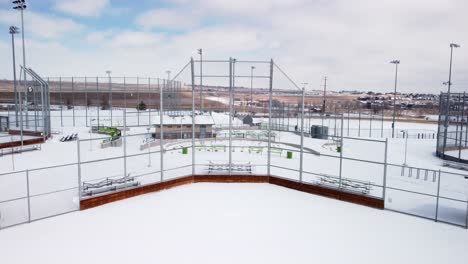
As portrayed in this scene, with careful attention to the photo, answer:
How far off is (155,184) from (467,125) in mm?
23971

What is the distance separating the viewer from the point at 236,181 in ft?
59.5

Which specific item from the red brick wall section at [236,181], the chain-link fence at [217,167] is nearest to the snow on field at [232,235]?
the red brick wall section at [236,181]

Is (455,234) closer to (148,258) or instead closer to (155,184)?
(148,258)

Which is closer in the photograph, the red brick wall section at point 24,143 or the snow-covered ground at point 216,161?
the snow-covered ground at point 216,161

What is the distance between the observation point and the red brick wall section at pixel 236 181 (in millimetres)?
14141

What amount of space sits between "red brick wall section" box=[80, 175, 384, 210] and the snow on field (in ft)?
1.28

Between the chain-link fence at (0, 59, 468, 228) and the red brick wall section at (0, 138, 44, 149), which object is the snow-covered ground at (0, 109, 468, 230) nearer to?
the chain-link fence at (0, 59, 468, 228)

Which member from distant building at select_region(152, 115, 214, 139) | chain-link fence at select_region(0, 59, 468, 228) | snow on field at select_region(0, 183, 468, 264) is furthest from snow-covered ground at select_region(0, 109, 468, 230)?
snow on field at select_region(0, 183, 468, 264)

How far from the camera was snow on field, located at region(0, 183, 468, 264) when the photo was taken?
31.8ft

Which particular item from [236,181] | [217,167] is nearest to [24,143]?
[217,167]

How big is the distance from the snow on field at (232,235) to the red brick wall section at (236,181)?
1.28ft

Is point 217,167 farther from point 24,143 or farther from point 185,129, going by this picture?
point 24,143

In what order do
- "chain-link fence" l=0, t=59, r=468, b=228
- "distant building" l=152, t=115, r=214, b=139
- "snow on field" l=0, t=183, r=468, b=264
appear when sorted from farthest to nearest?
"distant building" l=152, t=115, r=214, b=139, "chain-link fence" l=0, t=59, r=468, b=228, "snow on field" l=0, t=183, r=468, b=264

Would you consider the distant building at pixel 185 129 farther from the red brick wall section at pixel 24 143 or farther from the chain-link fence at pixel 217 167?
the red brick wall section at pixel 24 143
